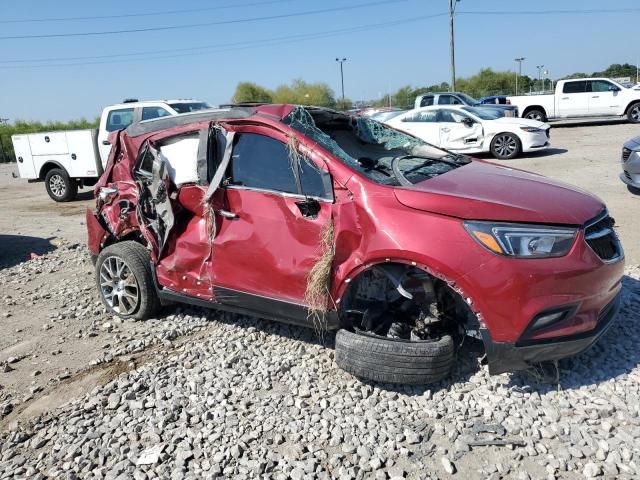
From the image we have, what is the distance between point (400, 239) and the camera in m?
3.15

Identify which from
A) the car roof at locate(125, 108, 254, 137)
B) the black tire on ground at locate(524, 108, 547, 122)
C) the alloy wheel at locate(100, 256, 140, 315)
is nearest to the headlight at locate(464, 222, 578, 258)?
the car roof at locate(125, 108, 254, 137)

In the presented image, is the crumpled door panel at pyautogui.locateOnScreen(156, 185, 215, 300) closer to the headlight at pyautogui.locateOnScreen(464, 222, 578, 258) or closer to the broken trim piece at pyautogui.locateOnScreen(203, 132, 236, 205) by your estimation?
the broken trim piece at pyautogui.locateOnScreen(203, 132, 236, 205)

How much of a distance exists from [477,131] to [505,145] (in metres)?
0.83

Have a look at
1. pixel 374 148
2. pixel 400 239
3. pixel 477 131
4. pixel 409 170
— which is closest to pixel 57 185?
pixel 477 131

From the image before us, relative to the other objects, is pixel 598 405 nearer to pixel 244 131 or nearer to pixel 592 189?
pixel 244 131

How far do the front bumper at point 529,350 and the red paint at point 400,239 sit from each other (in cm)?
5

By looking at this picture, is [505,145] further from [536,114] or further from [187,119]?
Result: [187,119]

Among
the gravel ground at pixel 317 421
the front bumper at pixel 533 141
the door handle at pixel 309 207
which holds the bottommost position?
the gravel ground at pixel 317 421

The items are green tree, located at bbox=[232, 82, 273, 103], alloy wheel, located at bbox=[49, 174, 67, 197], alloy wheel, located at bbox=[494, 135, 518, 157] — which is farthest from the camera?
green tree, located at bbox=[232, 82, 273, 103]

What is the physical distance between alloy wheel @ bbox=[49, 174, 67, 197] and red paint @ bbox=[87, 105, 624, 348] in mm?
10187

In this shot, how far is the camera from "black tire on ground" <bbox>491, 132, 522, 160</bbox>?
14.1 m

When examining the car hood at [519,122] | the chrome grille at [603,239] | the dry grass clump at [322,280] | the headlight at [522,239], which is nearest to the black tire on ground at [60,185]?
the car hood at [519,122]

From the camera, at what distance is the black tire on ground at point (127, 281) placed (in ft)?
15.2

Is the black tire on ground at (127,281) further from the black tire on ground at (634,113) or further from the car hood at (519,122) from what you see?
the black tire on ground at (634,113)
